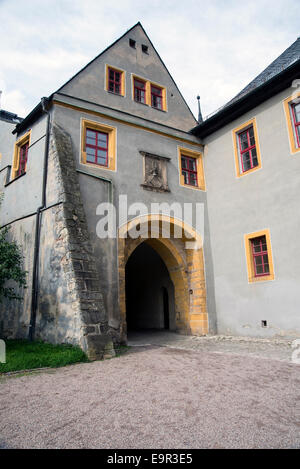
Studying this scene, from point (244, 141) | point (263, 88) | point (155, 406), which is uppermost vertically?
point (263, 88)

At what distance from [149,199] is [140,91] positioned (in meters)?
4.83

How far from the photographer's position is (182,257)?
1193cm

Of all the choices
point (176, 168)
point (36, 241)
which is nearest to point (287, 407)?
point (36, 241)

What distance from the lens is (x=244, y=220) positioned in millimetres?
10508

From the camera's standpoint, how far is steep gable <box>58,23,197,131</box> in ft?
35.2

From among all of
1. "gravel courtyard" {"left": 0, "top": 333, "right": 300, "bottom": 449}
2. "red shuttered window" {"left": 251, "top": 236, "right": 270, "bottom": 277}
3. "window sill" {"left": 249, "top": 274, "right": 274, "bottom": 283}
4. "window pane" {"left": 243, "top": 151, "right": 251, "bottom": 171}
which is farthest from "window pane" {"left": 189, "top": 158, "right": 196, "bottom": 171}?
"gravel courtyard" {"left": 0, "top": 333, "right": 300, "bottom": 449}

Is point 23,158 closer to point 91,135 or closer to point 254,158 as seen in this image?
point 91,135

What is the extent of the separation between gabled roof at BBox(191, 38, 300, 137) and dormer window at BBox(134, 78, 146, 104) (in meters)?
2.39

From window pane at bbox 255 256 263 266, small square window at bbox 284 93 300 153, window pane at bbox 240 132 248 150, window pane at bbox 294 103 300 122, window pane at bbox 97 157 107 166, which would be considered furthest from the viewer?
window pane at bbox 240 132 248 150

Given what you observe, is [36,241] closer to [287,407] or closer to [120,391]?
[120,391]

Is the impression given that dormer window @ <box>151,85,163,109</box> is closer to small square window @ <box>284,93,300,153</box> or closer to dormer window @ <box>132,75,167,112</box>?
dormer window @ <box>132,75,167,112</box>

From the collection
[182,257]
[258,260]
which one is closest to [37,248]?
[182,257]

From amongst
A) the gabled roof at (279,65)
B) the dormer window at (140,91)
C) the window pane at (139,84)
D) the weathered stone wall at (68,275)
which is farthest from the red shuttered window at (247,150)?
the weathered stone wall at (68,275)

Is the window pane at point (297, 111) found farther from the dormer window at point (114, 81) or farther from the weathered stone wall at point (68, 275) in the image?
the weathered stone wall at point (68, 275)
